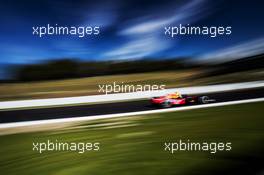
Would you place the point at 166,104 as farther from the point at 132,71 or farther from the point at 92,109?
the point at 92,109

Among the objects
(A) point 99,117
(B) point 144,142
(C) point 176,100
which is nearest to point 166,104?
(C) point 176,100

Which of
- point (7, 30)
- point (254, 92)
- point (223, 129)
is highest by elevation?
point (7, 30)

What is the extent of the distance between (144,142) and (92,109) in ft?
1.48

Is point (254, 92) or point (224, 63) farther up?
point (224, 63)

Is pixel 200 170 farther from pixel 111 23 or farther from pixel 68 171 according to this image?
pixel 111 23

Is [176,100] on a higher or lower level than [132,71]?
lower

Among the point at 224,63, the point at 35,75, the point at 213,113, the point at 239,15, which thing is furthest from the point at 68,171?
the point at 239,15

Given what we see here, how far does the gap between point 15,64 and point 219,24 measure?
4.91ft

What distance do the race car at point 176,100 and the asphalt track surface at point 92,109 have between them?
43 mm

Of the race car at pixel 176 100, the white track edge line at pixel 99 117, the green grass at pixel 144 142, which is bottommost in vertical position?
the green grass at pixel 144 142

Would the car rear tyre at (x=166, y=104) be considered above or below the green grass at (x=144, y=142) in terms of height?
above

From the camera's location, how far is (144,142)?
295 cm

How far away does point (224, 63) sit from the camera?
9.68ft

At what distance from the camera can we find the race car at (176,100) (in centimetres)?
295
